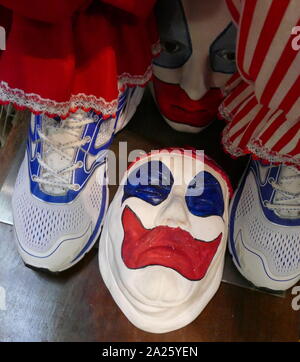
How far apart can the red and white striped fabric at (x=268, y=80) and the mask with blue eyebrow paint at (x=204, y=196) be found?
0.28ft

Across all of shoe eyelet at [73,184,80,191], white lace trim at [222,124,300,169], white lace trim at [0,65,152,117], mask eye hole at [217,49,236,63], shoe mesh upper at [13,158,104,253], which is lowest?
shoe mesh upper at [13,158,104,253]

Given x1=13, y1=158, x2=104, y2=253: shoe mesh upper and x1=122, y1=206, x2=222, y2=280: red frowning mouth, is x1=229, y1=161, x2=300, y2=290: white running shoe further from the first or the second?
x1=13, y1=158, x2=104, y2=253: shoe mesh upper

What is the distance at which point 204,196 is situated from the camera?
58 centimetres

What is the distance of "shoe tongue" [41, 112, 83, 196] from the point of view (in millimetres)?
542

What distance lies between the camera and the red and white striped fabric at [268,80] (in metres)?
A: 0.35

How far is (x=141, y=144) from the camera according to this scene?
0.69 m

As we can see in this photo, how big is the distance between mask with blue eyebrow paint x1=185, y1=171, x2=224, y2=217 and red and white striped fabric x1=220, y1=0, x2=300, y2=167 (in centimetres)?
8

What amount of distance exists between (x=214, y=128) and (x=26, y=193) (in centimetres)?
29

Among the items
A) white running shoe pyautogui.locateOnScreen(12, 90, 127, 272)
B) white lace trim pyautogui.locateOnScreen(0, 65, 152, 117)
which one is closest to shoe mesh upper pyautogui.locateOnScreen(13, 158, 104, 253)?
white running shoe pyautogui.locateOnScreen(12, 90, 127, 272)

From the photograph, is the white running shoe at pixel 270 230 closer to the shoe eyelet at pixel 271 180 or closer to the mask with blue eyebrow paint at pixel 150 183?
the shoe eyelet at pixel 271 180

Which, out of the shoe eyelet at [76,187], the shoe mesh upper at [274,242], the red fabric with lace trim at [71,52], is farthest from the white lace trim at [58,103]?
the shoe mesh upper at [274,242]

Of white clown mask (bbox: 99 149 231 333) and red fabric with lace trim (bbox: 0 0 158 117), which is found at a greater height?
red fabric with lace trim (bbox: 0 0 158 117)

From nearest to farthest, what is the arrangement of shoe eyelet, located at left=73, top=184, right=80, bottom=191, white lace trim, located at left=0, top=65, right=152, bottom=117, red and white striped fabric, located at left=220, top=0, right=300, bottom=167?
1. red and white striped fabric, located at left=220, top=0, right=300, bottom=167
2. white lace trim, located at left=0, top=65, right=152, bottom=117
3. shoe eyelet, located at left=73, top=184, right=80, bottom=191

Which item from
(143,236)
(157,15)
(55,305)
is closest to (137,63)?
(157,15)
